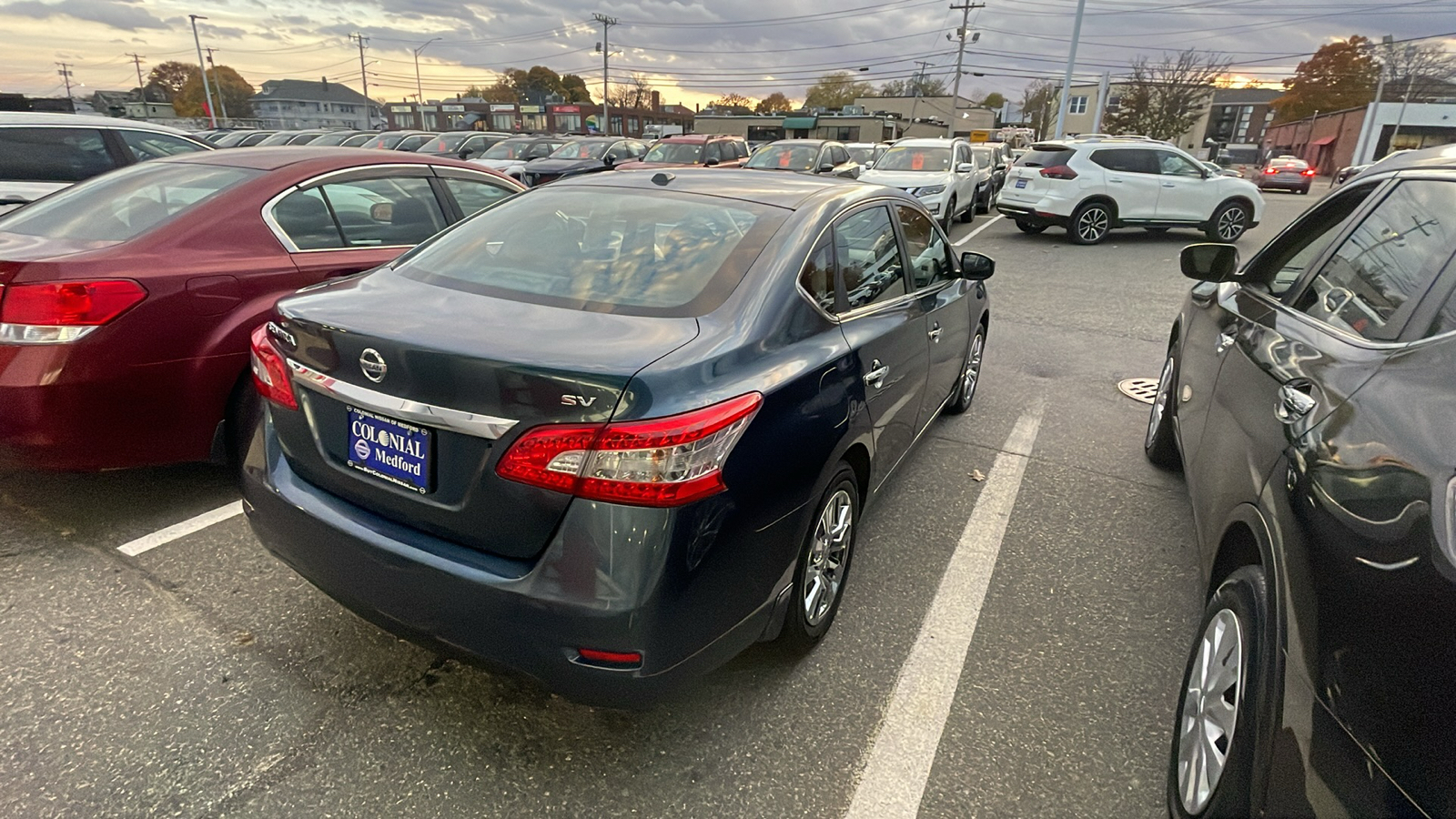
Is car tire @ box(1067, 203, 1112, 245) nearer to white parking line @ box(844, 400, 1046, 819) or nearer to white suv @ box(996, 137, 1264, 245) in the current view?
white suv @ box(996, 137, 1264, 245)

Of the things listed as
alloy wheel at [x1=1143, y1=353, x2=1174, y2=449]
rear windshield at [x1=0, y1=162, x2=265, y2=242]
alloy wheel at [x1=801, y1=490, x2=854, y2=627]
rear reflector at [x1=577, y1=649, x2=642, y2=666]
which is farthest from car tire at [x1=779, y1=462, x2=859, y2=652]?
rear windshield at [x1=0, y1=162, x2=265, y2=242]

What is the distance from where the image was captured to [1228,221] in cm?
1309

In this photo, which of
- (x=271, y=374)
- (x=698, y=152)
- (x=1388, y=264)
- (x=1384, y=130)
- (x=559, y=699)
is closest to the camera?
(x=1388, y=264)

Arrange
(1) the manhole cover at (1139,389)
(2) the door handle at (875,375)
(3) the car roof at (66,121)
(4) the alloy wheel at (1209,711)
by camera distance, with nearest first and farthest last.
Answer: (4) the alloy wheel at (1209,711) → (2) the door handle at (875,375) → (1) the manhole cover at (1139,389) → (3) the car roof at (66,121)

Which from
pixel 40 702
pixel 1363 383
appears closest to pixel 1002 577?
pixel 1363 383

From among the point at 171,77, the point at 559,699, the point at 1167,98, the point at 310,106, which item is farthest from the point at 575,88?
the point at 559,699

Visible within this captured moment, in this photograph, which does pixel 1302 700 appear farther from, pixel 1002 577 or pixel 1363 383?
pixel 1002 577

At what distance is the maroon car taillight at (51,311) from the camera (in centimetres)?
286

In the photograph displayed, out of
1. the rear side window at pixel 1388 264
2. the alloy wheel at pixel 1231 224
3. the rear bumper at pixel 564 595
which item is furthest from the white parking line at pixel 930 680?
the alloy wheel at pixel 1231 224

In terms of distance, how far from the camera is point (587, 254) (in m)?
2.55

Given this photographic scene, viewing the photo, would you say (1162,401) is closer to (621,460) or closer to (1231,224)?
(621,460)

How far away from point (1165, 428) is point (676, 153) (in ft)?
49.4

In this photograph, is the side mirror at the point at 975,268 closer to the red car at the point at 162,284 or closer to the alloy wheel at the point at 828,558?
the alloy wheel at the point at 828,558

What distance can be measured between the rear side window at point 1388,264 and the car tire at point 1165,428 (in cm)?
147
